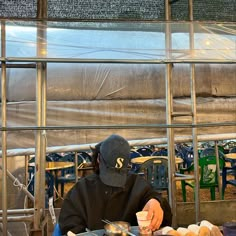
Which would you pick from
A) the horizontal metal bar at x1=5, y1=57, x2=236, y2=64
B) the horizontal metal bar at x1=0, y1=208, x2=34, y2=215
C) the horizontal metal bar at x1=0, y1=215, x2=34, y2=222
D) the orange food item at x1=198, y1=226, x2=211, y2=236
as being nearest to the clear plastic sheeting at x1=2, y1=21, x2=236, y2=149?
the horizontal metal bar at x1=5, y1=57, x2=236, y2=64

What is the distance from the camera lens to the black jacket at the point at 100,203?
1.88 meters

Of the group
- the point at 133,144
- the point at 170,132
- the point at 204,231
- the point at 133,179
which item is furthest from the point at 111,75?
the point at 204,231

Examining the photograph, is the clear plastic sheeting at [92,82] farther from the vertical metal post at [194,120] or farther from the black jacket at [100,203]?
the black jacket at [100,203]

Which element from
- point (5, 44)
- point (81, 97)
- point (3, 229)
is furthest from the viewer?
point (81, 97)

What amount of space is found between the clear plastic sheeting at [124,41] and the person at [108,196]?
1547 millimetres

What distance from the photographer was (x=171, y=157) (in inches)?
138

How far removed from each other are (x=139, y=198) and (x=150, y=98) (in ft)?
7.36

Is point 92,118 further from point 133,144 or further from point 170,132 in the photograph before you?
point 170,132

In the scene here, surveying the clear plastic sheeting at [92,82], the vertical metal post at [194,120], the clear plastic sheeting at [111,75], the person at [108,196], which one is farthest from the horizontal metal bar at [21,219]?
the vertical metal post at [194,120]

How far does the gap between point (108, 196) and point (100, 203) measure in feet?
0.19

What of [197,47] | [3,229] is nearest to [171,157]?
[197,47]

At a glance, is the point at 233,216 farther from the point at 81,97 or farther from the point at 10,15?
the point at 10,15

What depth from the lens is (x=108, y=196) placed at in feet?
6.41

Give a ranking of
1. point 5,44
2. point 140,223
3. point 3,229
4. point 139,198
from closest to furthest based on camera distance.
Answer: point 140,223 → point 139,198 → point 3,229 → point 5,44
